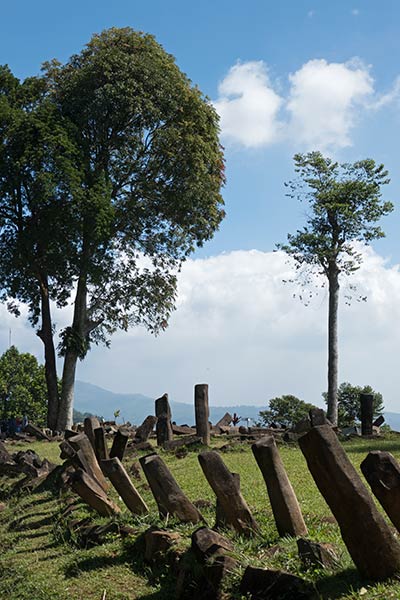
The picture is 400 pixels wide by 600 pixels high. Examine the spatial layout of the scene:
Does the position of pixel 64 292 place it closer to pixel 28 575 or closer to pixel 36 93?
pixel 36 93

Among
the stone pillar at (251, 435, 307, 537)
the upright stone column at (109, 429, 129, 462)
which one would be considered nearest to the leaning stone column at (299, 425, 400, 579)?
the stone pillar at (251, 435, 307, 537)

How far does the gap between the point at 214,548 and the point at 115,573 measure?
6.21 ft

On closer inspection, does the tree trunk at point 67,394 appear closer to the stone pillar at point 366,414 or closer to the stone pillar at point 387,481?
the stone pillar at point 366,414

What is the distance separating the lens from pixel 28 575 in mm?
8688

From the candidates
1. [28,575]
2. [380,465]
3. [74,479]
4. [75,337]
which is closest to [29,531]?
[74,479]

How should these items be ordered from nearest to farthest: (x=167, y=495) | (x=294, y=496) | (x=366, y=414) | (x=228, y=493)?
1. (x=294, y=496)
2. (x=228, y=493)
3. (x=167, y=495)
4. (x=366, y=414)

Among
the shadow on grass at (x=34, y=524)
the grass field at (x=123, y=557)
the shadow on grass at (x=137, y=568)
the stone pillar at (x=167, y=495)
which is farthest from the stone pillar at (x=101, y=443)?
the shadow on grass at (x=137, y=568)

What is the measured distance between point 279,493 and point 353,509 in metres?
1.90

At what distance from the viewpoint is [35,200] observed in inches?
1220

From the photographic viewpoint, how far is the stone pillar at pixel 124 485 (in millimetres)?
9992

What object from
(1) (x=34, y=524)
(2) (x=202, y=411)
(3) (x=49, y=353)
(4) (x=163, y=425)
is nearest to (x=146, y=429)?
(4) (x=163, y=425)

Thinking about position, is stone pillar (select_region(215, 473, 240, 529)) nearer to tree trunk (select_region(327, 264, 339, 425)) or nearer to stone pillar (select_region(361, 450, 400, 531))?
stone pillar (select_region(361, 450, 400, 531))

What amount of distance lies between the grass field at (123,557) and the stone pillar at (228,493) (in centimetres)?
21

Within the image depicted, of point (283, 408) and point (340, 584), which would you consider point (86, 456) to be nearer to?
point (340, 584)
